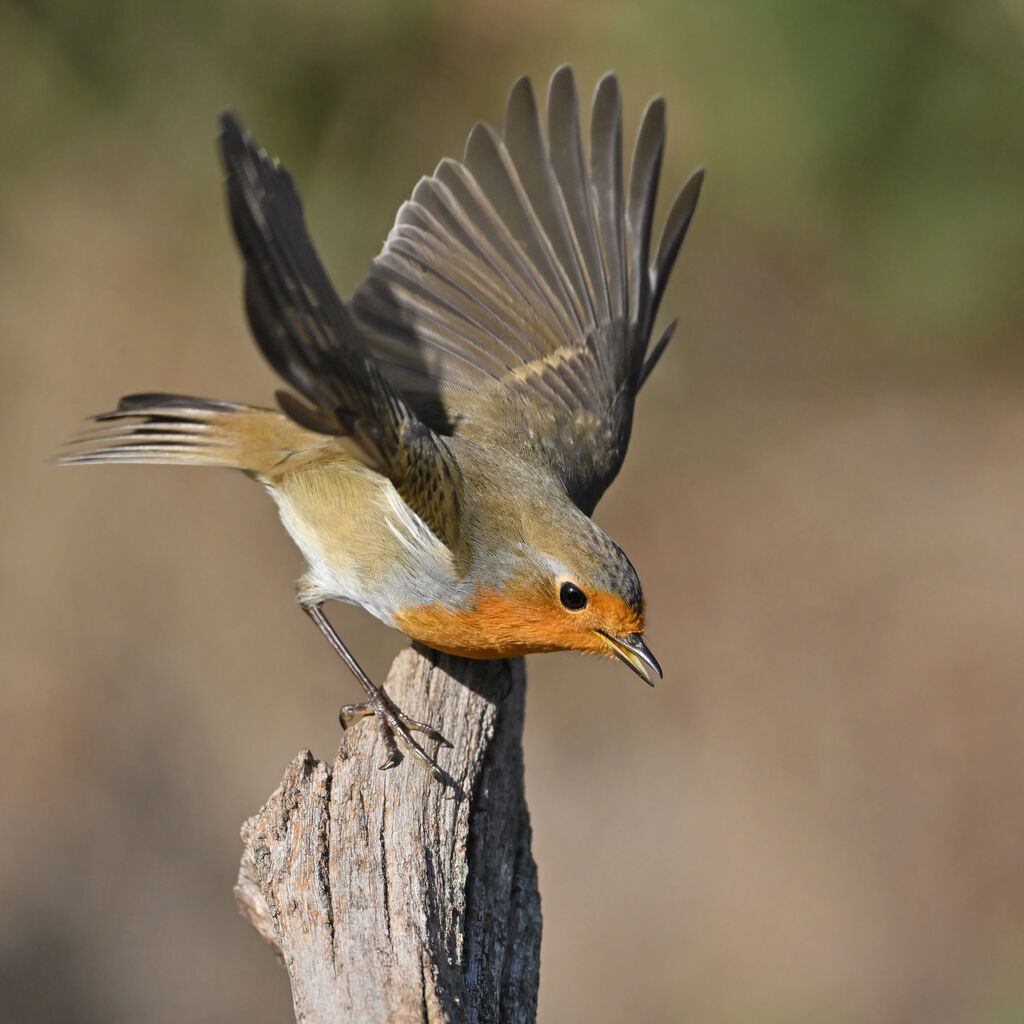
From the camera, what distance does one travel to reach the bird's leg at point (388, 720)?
3723mm

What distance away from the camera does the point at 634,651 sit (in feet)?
12.7

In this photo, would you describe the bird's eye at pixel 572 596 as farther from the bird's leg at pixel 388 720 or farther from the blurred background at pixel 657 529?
the blurred background at pixel 657 529

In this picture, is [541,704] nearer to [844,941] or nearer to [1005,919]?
[844,941]

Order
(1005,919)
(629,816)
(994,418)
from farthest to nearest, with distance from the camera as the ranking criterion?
(994,418) → (629,816) → (1005,919)

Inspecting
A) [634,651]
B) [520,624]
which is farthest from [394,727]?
[634,651]

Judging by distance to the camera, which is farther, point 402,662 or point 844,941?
point 844,941

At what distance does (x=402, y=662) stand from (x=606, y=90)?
2150 millimetres

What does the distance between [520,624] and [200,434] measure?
129 centimetres

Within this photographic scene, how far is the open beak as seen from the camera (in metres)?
3.86

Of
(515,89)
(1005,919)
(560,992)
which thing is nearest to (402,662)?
(515,89)

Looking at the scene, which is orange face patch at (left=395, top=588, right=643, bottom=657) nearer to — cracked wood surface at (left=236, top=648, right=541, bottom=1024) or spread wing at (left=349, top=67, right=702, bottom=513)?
cracked wood surface at (left=236, top=648, right=541, bottom=1024)

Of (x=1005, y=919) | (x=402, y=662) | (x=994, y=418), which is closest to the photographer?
(x=402, y=662)

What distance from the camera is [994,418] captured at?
26.1 ft

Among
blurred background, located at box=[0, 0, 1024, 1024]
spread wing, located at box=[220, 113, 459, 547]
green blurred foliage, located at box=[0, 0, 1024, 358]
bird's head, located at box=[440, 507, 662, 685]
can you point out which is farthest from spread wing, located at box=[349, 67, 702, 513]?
green blurred foliage, located at box=[0, 0, 1024, 358]
